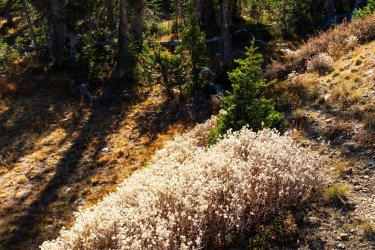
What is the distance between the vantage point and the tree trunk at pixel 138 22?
2481 centimetres

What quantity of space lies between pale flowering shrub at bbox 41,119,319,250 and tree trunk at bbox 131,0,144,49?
60.3 feet

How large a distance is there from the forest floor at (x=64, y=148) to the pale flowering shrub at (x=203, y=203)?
4.25 metres

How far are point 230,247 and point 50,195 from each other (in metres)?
7.84

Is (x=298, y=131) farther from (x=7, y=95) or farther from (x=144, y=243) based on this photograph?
(x=7, y=95)

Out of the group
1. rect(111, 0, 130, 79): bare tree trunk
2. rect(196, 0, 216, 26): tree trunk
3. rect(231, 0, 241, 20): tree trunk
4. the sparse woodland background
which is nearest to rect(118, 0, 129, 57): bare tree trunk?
rect(111, 0, 130, 79): bare tree trunk

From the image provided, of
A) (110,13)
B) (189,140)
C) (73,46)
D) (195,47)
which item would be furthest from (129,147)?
(110,13)

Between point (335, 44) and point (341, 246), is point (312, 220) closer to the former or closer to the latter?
point (341, 246)

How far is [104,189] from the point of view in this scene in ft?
39.9

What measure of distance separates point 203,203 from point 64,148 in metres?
10.5

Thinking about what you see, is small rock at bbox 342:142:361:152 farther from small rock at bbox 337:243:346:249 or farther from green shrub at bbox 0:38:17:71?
green shrub at bbox 0:38:17:71

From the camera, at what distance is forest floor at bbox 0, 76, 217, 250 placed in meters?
11.4

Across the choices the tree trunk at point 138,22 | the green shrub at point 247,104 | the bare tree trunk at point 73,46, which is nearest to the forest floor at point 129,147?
the green shrub at point 247,104

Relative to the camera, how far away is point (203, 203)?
20.7ft

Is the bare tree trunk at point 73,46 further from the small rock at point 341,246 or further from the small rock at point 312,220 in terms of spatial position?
the small rock at point 341,246
